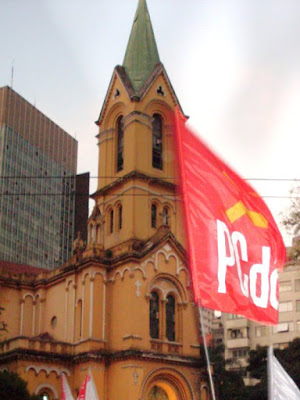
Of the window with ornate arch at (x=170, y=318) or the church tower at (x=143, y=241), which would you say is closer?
the church tower at (x=143, y=241)

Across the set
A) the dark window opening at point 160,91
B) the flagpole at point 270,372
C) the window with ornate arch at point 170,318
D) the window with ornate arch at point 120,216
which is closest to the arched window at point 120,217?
the window with ornate arch at point 120,216

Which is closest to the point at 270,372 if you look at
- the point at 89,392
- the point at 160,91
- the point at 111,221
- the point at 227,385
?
the point at 89,392

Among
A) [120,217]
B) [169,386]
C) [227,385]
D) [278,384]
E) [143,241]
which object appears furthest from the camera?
[227,385]

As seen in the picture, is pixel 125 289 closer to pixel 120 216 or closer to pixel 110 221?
pixel 120 216

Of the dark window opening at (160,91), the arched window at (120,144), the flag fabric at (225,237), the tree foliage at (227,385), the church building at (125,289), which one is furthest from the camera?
the tree foliage at (227,385)

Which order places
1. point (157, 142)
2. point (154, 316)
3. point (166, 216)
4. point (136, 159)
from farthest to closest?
point (157, 142), point (166, 216), point (136, 159), point (154, 316)

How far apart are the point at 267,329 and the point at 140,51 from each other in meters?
37.1

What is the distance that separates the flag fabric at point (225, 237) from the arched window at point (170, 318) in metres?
32.6

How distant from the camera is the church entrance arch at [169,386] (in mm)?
37938

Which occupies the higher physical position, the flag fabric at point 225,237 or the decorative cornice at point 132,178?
the decorative cornice at point 132,178

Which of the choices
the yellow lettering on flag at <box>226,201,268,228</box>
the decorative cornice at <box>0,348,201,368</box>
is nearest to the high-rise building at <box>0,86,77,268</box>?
the decorative cornice at <box>0,348,201,368</box>

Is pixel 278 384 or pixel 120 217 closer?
pixel 278 384

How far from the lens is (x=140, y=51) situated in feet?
155

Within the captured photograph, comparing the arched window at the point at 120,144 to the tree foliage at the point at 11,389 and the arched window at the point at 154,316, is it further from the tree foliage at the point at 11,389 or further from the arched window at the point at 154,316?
the tree foliage at the point at 11,389
